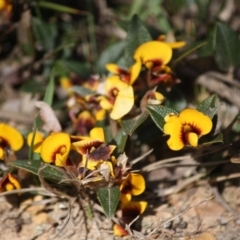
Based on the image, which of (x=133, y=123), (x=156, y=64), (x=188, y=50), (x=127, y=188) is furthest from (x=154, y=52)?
(x=127, y=188)

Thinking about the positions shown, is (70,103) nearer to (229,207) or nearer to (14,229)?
(14,229)

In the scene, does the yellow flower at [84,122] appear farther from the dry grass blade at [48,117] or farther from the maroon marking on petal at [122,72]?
the maroon marking on petal at [122,72]

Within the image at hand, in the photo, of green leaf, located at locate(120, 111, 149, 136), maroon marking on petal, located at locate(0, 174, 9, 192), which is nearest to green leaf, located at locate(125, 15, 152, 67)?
green leaf, located at locate(120, 111, 149, 136)

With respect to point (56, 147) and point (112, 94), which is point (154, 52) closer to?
point (112, 94)

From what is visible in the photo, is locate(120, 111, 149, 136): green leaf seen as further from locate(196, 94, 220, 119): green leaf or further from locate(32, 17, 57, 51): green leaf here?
locate(32, 17, 57, 51): green leaf

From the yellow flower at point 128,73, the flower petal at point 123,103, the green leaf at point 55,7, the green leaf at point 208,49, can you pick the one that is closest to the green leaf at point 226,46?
the green leaf at point 208,49

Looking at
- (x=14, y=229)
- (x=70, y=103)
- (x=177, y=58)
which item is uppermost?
(x=177, y=58)

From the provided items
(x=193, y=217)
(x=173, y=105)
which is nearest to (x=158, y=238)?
(x=193, y=217)
